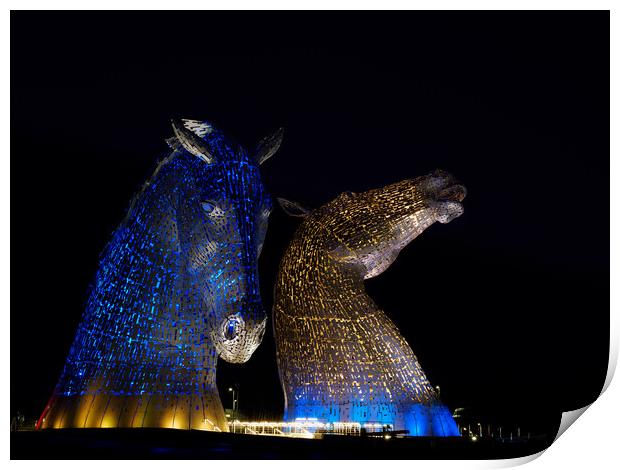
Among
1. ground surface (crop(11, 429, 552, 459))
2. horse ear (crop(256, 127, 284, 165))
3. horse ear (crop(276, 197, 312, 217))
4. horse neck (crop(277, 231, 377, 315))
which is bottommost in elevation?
ground surface (crop(11, 429, 552, 459))

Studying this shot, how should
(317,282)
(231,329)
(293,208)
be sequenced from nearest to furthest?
(231,329) < (317,282) < (293,208)

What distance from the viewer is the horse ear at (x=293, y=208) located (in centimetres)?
1025

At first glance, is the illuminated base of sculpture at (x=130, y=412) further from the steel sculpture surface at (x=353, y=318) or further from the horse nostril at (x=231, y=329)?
the steel sculpture surface at (x=353, y=318)

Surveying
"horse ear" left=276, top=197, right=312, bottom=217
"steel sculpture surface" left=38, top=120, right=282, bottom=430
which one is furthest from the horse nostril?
"horse ear" left=276, top=197, right=312, bottom=217

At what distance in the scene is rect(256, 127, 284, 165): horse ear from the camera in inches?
255

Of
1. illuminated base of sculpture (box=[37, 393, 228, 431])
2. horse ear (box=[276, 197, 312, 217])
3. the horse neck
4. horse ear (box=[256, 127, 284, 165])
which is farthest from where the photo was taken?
horse ear (box=[276, 197, 312, 217])

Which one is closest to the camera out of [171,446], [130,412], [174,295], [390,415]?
[171,446]

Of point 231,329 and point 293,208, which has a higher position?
point 293,208

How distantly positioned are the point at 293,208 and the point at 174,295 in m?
4.42

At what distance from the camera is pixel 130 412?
19.1 ft

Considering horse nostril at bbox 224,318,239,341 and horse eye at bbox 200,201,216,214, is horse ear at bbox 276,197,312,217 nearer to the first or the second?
horse eye at bbox 200,201,216,214

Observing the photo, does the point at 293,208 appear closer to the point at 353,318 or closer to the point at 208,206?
the point at 353,318

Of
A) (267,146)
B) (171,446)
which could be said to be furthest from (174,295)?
(267,146)

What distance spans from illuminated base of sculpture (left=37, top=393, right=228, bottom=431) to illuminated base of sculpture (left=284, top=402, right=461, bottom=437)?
339 centimetres
